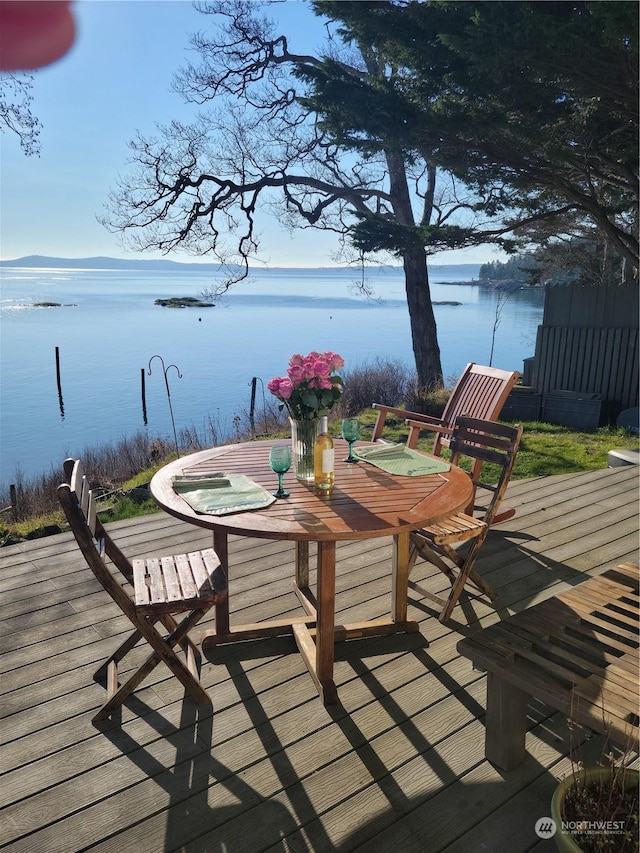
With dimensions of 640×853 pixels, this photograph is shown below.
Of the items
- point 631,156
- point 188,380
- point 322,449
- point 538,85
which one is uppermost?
point 538,85

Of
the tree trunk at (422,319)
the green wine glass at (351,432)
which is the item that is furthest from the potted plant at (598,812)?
the tree trunk at (422,319)

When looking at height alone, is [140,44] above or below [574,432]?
above

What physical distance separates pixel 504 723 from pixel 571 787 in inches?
15.7

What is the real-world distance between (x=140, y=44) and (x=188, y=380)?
41.6 ft

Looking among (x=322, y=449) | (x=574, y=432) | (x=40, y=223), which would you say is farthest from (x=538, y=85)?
(x=40, y=223)

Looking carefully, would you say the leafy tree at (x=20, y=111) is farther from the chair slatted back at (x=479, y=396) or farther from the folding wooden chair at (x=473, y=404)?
the chair slatted back at (x=479, y=396)

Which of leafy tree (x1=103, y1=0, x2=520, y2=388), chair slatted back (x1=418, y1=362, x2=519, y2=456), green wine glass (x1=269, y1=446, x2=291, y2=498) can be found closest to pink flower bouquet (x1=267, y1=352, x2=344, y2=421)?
green wine glass (x1=269, y1=446, x2=291, y2=498)

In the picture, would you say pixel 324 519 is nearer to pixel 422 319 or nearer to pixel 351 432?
pixel 351 432

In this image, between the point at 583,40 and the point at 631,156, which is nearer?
the point at 583,40

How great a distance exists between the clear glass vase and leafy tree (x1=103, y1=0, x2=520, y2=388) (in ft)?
26.6

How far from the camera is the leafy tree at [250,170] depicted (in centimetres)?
1055

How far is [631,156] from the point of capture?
695 centimetres

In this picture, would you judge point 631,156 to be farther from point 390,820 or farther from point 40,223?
point 40,223

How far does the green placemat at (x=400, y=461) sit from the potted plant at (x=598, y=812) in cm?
133
